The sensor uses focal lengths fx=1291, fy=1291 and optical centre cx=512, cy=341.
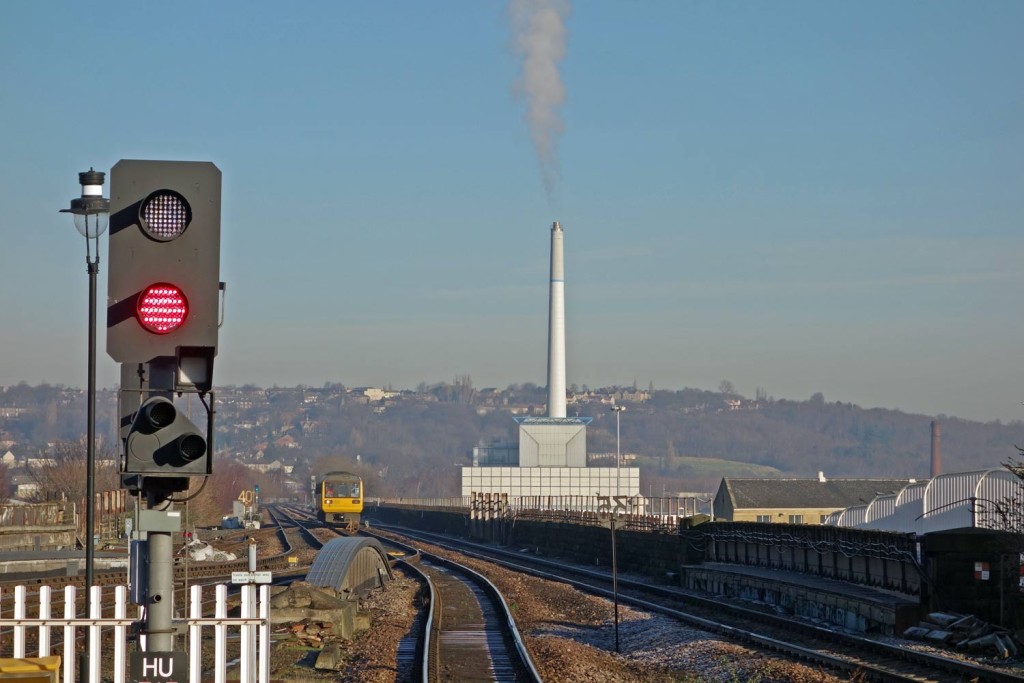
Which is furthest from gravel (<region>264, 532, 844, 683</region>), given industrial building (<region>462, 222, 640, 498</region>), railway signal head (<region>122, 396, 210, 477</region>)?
industrial building (<region>462, 222, 640, 498</region>)

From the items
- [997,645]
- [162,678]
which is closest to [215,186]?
[162,678]

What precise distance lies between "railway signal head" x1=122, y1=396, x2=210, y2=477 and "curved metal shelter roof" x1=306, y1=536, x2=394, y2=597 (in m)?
21.0

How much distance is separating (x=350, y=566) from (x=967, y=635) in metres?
14.0

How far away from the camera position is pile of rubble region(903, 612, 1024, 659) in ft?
69.7

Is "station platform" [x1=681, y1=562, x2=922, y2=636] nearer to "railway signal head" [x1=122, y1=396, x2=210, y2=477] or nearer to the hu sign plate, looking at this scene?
the hu sign plate

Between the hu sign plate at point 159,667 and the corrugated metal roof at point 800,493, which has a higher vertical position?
the hu sign plate at point 159,667

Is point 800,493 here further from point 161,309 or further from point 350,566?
point 161,309

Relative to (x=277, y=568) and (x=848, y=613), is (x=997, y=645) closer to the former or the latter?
(x=848, y=613)

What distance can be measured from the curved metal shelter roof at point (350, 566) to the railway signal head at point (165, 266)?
20.9m

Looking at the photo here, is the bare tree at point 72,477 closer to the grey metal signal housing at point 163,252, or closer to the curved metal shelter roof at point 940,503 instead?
the curved metal shelter roof at point 940,503

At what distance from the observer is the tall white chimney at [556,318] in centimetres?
13125

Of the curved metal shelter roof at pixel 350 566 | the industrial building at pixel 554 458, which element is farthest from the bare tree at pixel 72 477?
the curved metal shelter roof at pixel 350 566

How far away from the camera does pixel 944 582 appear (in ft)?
83.3

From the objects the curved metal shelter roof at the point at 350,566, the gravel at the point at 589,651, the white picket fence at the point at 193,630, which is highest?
the white picket fence at the point at 193,630
